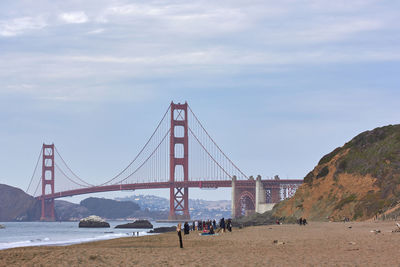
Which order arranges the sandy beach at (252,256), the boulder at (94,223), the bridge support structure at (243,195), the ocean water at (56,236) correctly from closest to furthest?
the sandy beach at (252,256) → the ocean water at (56,236) → the boulder at (94,223) → the bridge support structure at (243,195)

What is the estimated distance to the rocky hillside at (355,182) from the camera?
203ft

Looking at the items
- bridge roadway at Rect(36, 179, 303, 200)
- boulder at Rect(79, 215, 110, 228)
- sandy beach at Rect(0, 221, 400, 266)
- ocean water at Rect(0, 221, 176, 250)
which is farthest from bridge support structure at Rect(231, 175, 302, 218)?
sandy beach at Rect(0, 221, 400, 266)

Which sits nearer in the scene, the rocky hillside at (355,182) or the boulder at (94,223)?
the rocky hillside at (355,182)

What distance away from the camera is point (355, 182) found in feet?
228

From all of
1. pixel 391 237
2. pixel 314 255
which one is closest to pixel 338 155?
pixel 391 237

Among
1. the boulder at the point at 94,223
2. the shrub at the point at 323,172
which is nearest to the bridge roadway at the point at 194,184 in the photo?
the boulder at the point at 94,223

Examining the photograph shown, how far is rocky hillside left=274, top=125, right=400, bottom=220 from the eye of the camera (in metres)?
62.0

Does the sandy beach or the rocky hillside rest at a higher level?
the rocky hillside

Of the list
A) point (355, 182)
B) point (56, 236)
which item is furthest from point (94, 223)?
point (355, 182)

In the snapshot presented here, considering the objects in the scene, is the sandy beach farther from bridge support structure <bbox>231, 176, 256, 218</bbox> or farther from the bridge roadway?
bridge support structure <bbox>231, 176, 256, 218</bbox>

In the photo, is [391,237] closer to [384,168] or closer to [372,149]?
[384,168]

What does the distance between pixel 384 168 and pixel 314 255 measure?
4548 cm

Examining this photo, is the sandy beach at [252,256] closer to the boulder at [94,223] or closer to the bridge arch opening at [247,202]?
the boulder at [94,223]

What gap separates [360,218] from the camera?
59.3 m
